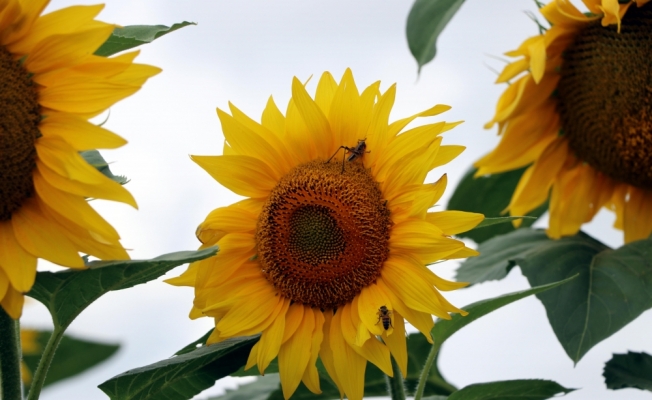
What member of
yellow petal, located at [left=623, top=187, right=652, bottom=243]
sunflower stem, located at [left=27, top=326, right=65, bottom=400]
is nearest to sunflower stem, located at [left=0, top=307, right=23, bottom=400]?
sunflower stem, located at [left=27, top=326, right=65, bottom=400]

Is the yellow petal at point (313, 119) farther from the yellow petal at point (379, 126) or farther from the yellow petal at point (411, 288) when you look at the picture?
the yellow petal at point (411, 288)

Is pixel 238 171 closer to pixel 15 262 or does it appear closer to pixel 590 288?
pixel 15 262

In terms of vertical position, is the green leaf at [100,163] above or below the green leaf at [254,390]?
above

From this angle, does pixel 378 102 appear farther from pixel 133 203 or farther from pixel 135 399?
pixel 135 399

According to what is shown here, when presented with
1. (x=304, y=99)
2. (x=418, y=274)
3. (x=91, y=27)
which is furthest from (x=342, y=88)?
(x=91, y=27)

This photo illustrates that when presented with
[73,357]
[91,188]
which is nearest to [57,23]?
[91,188]

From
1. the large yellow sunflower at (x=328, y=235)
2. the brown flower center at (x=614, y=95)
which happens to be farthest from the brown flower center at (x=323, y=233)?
the brown flower center at (x=614, y=95)

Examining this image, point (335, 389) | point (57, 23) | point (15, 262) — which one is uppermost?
point (57, 23)

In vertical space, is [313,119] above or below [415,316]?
above
